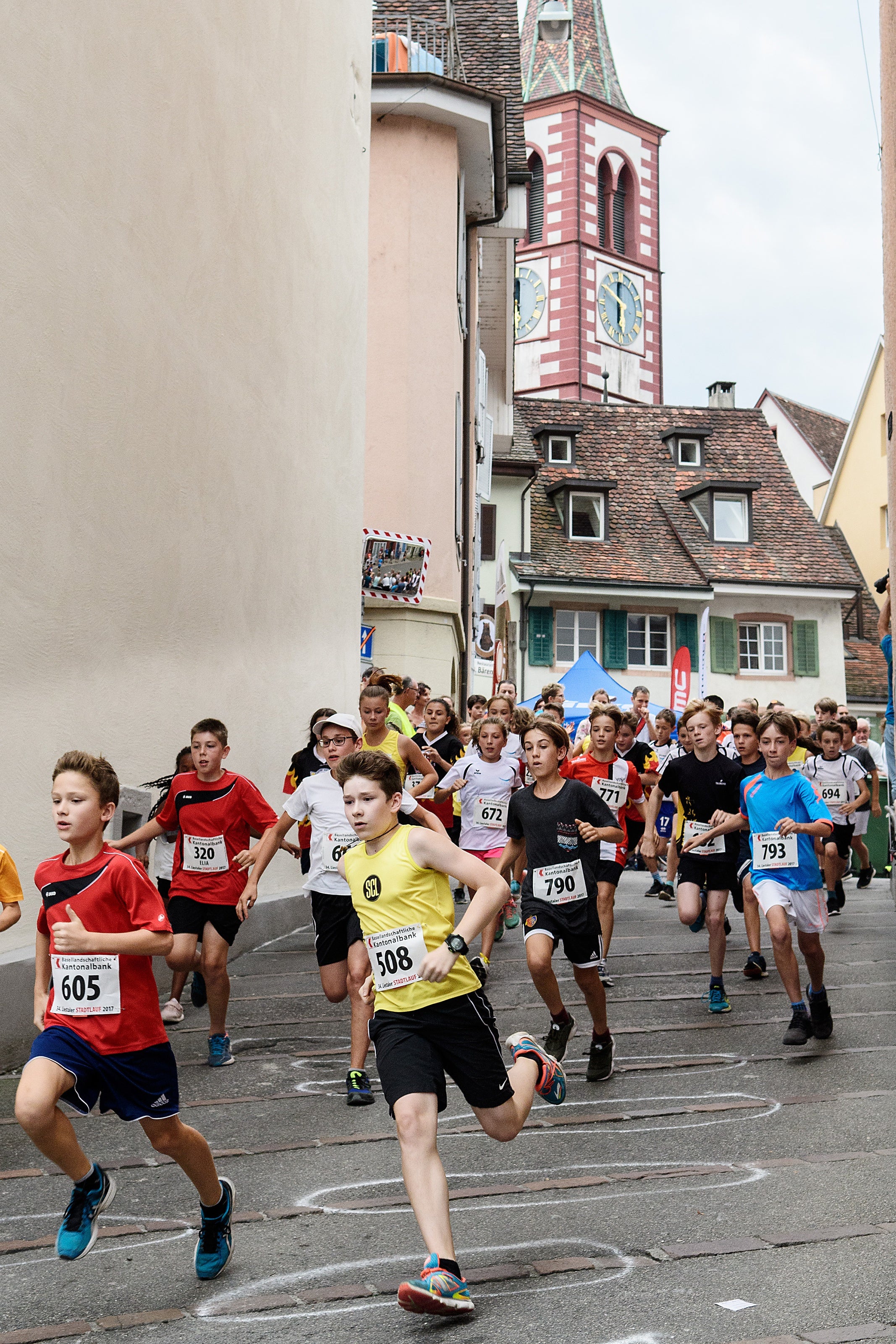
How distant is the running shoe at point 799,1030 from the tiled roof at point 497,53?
70.1 feet

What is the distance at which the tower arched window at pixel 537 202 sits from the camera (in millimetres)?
72438

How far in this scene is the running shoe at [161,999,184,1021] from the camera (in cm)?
971

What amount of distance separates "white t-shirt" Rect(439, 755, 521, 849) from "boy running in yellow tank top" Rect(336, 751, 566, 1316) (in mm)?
5774

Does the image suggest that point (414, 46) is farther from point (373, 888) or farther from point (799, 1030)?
point (373, 888)

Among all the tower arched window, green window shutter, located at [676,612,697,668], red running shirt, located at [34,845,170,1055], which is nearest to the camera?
red running shirt, located at [34,845,170,1055]

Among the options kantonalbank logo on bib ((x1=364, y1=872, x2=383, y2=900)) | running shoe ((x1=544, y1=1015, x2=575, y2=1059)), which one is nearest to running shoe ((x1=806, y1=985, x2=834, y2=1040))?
running shoe ((x1=544, y1=1015, x2=575, y2=1059))

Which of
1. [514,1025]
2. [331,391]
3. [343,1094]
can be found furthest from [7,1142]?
[331,391]

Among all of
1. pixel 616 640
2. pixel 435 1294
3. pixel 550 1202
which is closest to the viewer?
pixel 435 1294

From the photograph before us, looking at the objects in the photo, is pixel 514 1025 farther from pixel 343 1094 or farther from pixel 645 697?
pixel 645 697

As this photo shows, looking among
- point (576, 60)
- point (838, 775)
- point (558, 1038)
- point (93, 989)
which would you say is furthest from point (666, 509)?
point (93, 989)

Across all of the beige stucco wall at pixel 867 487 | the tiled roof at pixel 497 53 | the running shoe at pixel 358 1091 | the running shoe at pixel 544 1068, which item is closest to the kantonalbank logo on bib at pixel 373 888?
the running shoe at pixel 544 1068

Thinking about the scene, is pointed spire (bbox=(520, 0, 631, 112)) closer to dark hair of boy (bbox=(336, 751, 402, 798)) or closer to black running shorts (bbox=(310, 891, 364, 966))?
black running shorts (bbox=(310, 891, 364, 966))

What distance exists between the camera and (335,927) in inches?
325

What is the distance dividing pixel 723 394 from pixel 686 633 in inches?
596
